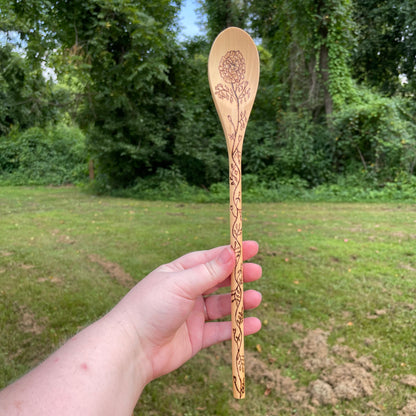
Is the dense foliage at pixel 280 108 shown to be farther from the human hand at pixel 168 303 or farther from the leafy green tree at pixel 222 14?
the human hand at pixel 168 303

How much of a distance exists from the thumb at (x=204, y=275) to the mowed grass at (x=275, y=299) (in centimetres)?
91

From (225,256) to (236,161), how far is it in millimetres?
397

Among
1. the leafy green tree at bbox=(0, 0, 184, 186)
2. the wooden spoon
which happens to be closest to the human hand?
the wooden spoon

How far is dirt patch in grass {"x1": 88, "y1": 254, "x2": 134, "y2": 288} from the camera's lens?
10.2 ft

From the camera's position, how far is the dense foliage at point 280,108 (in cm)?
689

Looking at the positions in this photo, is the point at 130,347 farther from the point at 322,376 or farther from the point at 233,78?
the point at 322,376

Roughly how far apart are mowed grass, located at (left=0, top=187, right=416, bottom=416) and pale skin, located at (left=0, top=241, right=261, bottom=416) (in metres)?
0.59

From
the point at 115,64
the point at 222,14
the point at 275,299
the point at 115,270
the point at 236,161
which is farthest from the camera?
the point at 222,14

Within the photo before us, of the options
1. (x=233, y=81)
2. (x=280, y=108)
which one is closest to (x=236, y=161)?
(x=233, y=81)

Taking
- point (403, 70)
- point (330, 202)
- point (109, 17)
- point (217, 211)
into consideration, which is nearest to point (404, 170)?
point (330, 202)

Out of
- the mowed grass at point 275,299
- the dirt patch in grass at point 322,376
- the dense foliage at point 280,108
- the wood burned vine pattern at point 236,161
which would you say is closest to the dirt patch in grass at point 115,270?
the mowed grass at point 275,299

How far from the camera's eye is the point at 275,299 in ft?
8.95

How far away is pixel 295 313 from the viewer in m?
2.51

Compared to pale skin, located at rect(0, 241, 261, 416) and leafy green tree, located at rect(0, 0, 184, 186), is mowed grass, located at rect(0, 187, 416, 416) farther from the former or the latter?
leafy green tree, located at rect(0, 0, 184, 186)
